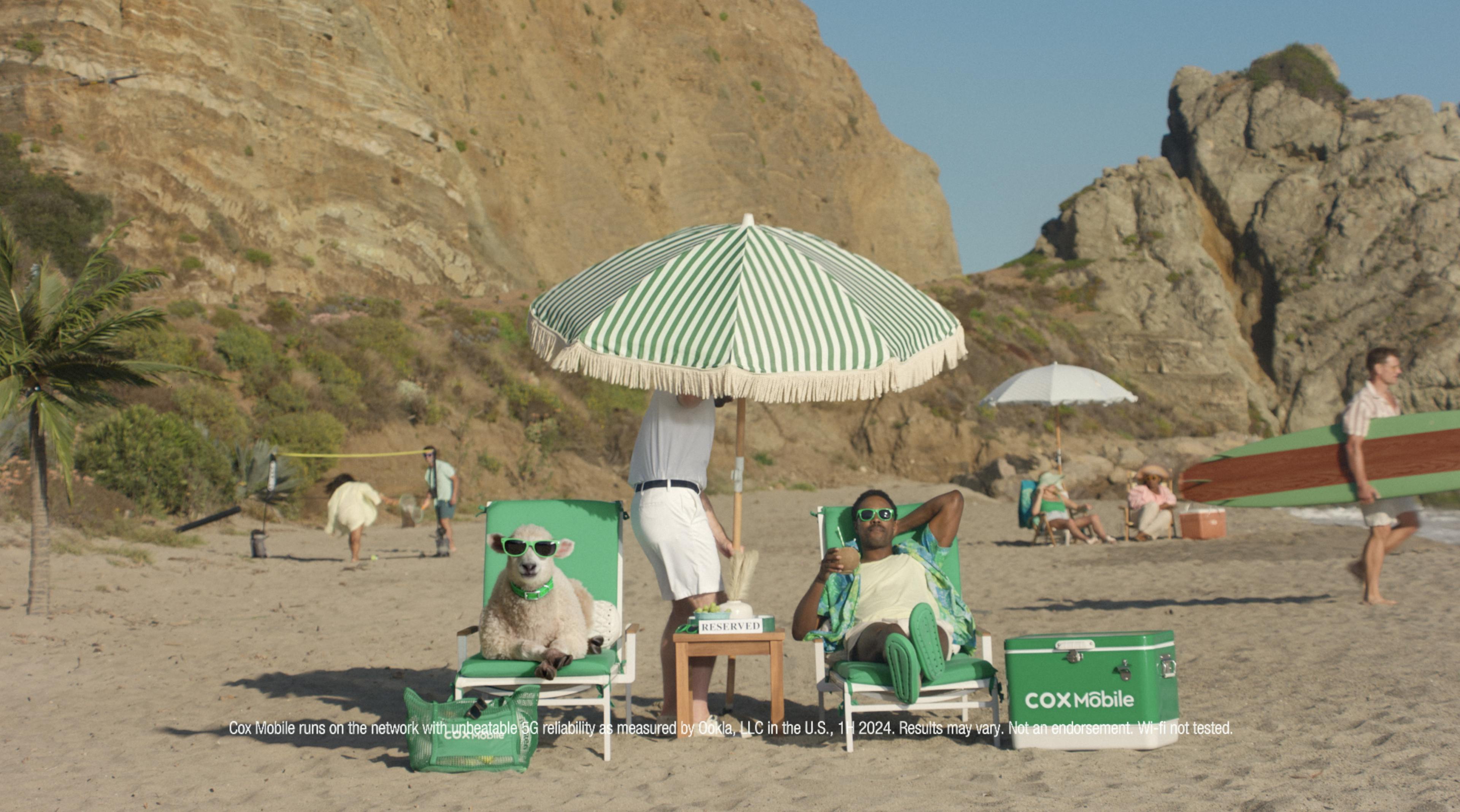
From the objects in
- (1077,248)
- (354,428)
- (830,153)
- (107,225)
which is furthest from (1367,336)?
(107,225)

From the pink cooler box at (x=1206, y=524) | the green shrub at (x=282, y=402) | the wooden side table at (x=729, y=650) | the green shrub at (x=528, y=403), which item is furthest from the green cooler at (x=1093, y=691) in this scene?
the green shrub at (x=528, y=403)

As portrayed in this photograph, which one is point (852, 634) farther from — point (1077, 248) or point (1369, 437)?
point (1077, 248)

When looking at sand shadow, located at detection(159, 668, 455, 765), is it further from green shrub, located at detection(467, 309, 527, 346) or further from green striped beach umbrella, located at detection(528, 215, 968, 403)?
green shrub, located at detection(467, 309, 527, 346)

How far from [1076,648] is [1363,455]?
160 inches

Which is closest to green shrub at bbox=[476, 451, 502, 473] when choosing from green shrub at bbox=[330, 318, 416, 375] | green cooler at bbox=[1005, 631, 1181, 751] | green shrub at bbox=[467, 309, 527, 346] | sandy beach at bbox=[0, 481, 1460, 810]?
green shrub at bbox=[330, 318, 416, 375]

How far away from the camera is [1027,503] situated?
609 inches

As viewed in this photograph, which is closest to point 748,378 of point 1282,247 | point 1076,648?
point 1076,648

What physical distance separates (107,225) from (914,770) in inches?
971

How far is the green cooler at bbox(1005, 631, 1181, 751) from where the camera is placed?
4.45 metres

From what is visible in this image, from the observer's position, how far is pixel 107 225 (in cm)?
2378

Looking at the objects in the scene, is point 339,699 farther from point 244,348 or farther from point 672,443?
point 244,348

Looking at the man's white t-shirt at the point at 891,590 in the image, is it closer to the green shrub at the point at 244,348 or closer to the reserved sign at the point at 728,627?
the reserved sign at the point at 728,627

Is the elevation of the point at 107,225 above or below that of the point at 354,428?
above

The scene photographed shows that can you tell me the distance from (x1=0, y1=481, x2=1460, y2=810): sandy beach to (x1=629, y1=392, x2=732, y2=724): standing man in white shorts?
0.53 metres
